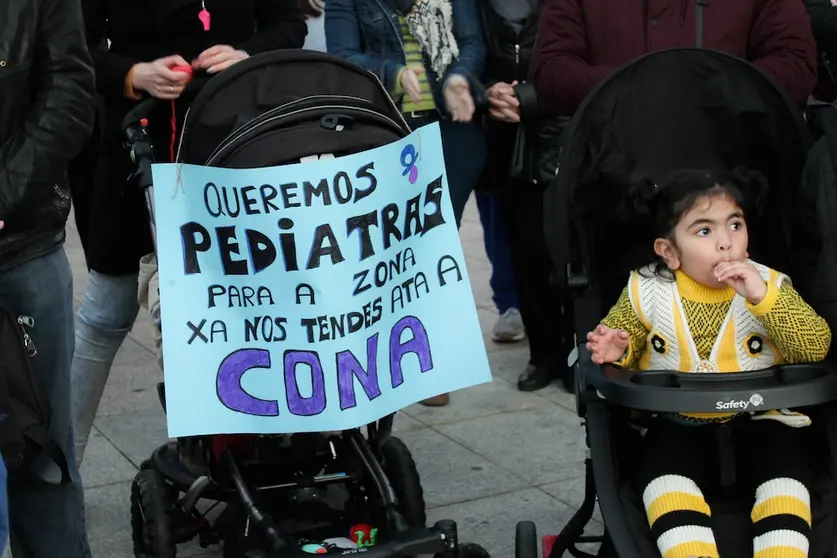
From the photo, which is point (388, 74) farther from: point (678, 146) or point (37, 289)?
point (37, 289)

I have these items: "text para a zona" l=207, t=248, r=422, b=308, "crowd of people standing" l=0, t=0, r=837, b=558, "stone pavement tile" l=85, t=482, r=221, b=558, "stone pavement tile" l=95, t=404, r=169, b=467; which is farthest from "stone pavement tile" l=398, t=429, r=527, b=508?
"text para a zona" l=207, t=248, r=422, b=308

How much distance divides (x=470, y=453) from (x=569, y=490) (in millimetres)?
538

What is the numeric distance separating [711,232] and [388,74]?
7.24 ft

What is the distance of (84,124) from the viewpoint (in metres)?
3.64

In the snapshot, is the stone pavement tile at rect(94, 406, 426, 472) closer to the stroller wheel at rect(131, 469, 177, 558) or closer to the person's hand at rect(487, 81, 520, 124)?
the stroller wheel at rect(131, 469, 177, 558)

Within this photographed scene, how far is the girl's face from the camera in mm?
3578

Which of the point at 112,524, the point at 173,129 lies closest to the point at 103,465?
A: the point at 112,524

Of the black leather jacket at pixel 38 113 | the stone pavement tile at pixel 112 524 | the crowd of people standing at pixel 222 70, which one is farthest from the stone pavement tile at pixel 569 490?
the black leather jacket at pixel 38 113

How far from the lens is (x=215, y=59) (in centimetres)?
440

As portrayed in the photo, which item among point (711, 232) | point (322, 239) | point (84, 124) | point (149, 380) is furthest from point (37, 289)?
point (149, 380)

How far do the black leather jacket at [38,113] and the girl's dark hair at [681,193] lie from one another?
1.45 m

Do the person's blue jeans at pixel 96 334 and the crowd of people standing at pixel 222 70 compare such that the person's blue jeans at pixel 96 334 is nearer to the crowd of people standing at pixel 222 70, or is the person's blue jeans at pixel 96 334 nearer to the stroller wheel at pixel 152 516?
the crowd of people standing at pixel 222 70

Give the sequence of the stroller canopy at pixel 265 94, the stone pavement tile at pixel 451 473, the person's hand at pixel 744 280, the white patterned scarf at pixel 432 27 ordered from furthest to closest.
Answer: the white patterned scarf at pixel 432 27 < the stone pavement tile at pixel 451 473 < the stroller canopy at pixel 265 94 < the person's hand at pixel 744 280

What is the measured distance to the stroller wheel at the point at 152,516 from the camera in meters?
4.13
